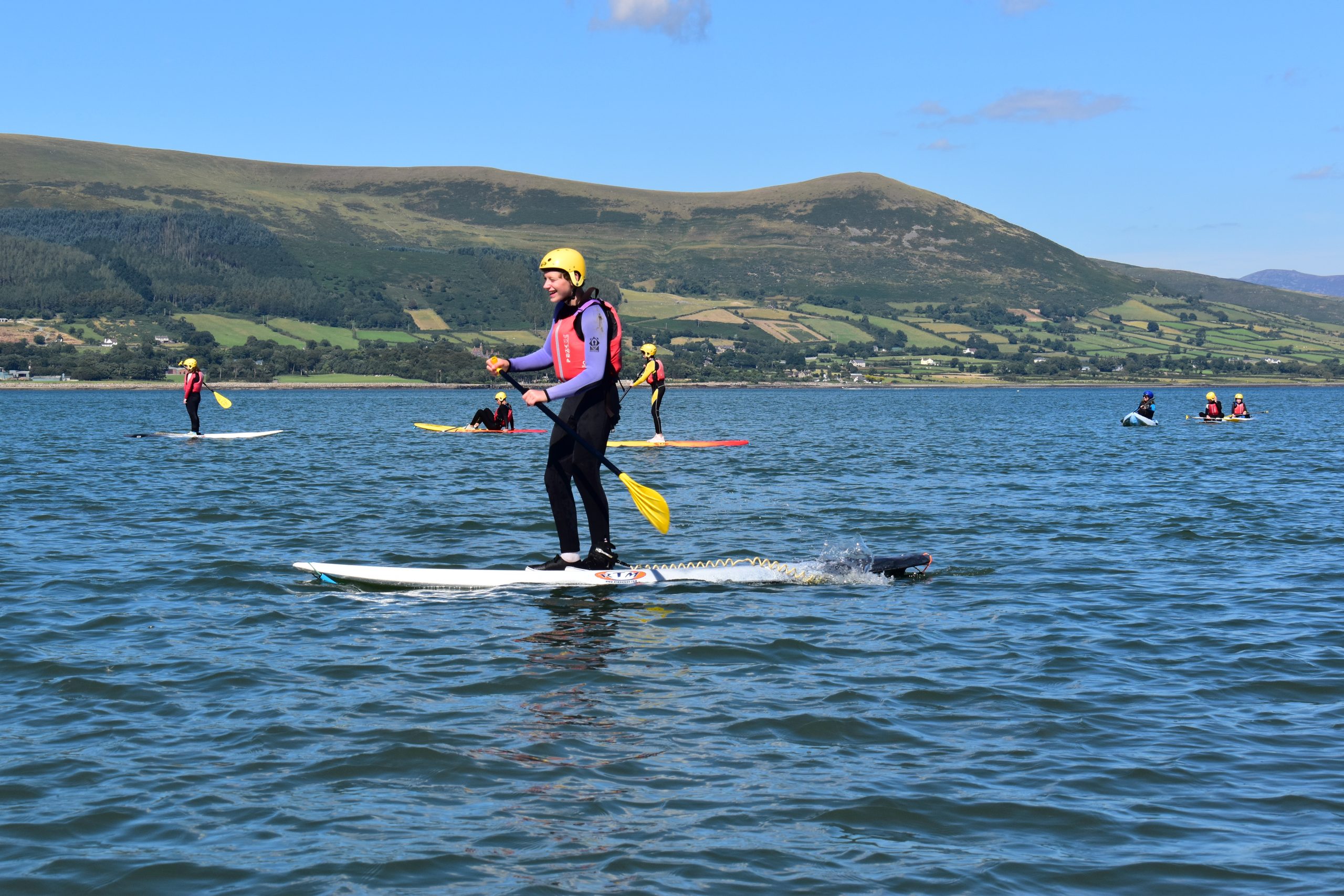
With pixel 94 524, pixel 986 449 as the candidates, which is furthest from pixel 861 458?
pixel 94 524

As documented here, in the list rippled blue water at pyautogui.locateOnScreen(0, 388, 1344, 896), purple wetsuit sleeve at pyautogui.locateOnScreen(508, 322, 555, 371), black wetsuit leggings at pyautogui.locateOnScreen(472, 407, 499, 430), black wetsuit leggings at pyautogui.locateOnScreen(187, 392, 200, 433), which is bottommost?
rippled blue water at pyautogui.locateOnScreen(0, 388, 1344, 896)

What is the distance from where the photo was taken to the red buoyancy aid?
12.5m

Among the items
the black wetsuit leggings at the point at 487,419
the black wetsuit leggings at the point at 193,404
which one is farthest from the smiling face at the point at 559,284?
the black wetsuit leggings at the point at 487,419

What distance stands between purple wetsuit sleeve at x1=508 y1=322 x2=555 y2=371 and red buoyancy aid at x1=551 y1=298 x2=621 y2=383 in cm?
6

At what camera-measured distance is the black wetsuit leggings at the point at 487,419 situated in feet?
150

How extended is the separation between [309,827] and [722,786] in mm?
2392

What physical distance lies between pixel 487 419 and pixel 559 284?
34.3m

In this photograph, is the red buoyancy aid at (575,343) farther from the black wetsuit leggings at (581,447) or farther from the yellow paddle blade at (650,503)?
the yellow paddle blade at (650,503)

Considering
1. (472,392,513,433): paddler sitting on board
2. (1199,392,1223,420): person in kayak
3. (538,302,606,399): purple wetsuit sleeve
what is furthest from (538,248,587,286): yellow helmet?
(1199,392,1223,420): person in kayak

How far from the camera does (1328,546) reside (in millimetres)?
17281

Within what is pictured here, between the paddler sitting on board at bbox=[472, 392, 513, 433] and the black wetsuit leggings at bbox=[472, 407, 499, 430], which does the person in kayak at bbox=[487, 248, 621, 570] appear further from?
the paddler sitting on board at bbox=[472, 392, 513, 433]

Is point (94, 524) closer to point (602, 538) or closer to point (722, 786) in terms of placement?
point (602, 538)

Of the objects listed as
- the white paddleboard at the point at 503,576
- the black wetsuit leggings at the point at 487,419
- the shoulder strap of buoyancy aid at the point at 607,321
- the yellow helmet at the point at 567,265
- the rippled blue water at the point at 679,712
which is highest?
the yellow helmet at the point at 567,265

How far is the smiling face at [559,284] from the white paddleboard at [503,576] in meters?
3.15
